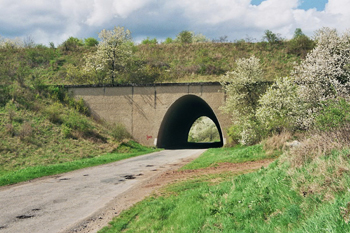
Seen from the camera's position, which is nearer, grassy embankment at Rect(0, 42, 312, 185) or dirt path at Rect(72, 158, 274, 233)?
dirt path at Rect(72, 158, 274, 233)

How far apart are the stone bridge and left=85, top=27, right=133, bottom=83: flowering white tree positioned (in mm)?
4844

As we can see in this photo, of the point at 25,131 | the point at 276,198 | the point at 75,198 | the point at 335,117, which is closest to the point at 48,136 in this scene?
the point at 25,131

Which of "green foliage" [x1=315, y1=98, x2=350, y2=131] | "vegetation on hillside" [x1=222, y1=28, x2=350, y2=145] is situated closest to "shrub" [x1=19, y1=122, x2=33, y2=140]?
"vegetation on hillside" [x1=222, y1=28, x2=350, y2=145]

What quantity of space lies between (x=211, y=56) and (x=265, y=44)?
11049mm

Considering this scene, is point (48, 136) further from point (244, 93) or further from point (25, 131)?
point (244, 93)

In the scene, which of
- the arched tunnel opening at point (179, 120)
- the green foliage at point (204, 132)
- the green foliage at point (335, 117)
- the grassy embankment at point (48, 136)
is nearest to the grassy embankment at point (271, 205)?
the green foliage at point (335, 117)

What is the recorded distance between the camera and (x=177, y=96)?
117ft

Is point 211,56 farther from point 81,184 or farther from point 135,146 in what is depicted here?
point 81,184

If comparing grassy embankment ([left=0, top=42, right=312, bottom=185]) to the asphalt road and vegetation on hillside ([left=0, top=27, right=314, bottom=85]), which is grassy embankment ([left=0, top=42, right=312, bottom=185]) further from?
the asphalt road

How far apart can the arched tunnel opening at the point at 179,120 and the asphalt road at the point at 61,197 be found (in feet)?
65.4

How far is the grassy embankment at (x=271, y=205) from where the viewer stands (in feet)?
16.7

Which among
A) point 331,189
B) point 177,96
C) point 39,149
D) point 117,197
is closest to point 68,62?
point 177,96

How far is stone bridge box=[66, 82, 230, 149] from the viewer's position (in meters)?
34.9

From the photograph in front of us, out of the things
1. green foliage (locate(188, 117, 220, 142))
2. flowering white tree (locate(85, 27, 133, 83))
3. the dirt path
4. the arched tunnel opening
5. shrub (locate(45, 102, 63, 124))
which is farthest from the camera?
green foliage (locate(188, 117, 220, 142))
